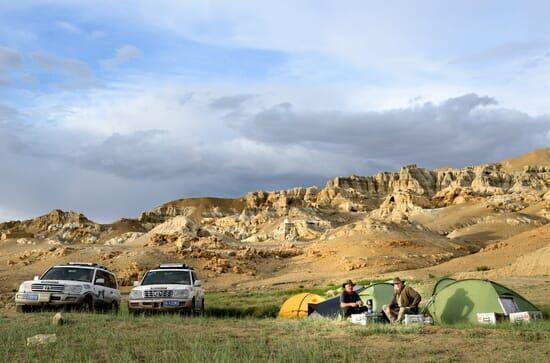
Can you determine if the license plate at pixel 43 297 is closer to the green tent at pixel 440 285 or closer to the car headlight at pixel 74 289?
the car headlight at pixel 74 289

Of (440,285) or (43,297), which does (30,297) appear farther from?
(440,285)

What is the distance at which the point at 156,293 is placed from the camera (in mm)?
17422

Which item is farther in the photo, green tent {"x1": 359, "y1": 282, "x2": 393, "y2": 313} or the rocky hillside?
the rocky hillside

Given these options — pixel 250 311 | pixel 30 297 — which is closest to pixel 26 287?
pixel 30 297

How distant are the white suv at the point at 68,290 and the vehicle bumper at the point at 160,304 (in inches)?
54.9

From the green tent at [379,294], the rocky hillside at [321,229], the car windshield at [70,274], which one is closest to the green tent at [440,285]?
the green tent at [379,294]

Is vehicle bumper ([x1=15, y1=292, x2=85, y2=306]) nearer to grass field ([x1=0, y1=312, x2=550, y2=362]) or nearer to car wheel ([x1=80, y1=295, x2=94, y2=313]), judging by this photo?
car wheel ([x1=80, y1=295, x2=94, y2=313])

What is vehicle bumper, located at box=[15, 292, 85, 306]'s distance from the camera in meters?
17.4

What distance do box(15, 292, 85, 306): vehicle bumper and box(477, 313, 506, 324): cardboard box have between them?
10.5 meters

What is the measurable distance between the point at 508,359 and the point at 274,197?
12305cm

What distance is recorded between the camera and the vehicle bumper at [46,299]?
1742 centimetres

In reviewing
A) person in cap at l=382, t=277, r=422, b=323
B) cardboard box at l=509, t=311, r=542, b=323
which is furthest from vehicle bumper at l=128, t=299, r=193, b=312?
cardboard box at l=509, t=311, r=542, b=323

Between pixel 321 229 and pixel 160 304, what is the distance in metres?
Result: 67.6

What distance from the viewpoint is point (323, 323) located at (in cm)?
1403
